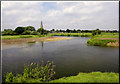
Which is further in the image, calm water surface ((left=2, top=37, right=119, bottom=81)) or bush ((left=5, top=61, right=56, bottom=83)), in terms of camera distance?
calm water surface ((left=2, top=37, right=119, bottom=81))

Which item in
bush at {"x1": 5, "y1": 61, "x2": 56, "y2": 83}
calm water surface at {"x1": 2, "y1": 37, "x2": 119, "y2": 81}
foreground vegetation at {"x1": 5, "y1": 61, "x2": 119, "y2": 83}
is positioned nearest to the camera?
foreground vegetation at {"x1": 5, "y1": 61, "x2": 119, "y2": 83}

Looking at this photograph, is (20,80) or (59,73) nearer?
(20,80)

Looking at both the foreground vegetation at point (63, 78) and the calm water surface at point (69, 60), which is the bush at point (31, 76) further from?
the calm water surface at point (69, 60)

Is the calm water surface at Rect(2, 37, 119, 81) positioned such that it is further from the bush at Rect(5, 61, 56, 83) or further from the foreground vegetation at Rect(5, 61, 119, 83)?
the foreground vegetation at Rect(5, 61, 119, 83)

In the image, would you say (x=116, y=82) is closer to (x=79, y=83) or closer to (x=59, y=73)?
(x=79, y=83)

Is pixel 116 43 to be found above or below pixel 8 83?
above

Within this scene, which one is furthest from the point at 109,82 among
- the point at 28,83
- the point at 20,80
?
the point at 20,80

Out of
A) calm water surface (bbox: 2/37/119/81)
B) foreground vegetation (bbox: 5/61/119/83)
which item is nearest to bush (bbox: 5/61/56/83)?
foreground vegetation (bbox: 5/61/119/83)

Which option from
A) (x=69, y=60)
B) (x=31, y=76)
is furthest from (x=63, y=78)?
(x=69, y=60)

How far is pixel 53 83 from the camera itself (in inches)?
244

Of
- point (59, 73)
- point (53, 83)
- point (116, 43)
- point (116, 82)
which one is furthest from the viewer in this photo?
point (116, 43)

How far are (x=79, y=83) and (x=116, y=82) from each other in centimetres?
251

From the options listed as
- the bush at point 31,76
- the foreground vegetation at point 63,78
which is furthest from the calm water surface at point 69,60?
the foreground vegetation at point 63,78

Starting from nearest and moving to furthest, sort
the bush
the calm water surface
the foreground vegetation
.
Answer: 1. the foreground vegetation
2. the bush
3. the calm water surface
